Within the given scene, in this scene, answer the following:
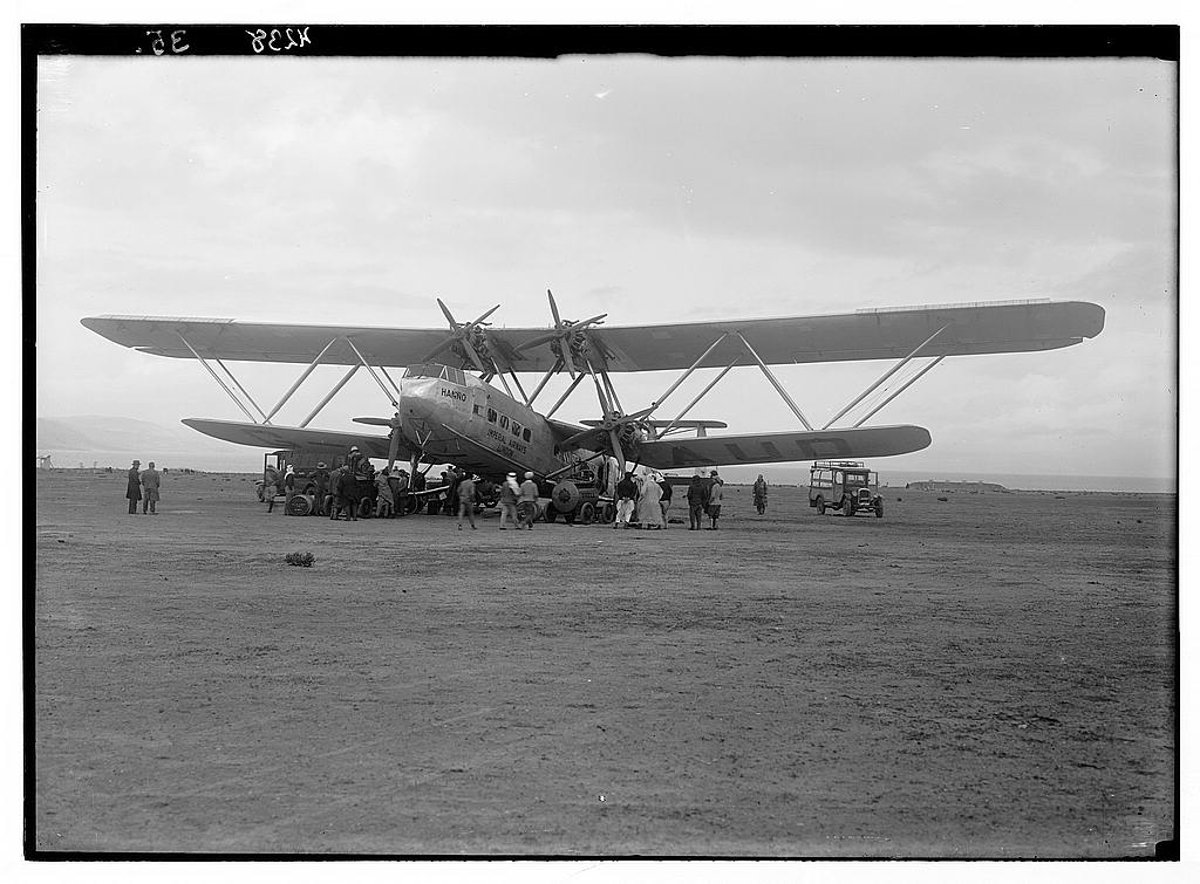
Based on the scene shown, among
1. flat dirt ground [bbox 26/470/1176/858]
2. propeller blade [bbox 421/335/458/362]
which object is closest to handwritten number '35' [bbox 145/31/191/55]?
flat dirt ground [bbox 26/470/1176/858]

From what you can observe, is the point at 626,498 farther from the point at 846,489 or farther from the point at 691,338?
the point at 846,489

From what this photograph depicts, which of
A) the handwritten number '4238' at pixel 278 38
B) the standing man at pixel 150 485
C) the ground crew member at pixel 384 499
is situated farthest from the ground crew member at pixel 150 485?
the handwritten number '4238' at pixel 278 38

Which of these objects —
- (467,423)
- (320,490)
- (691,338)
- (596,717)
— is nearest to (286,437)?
(320,490)

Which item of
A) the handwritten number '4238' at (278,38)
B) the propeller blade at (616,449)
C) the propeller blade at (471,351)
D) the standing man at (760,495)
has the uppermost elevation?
the handwritten number '4238' at (278,38)

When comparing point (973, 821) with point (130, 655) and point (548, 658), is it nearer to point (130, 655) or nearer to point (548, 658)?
point (548, 658)

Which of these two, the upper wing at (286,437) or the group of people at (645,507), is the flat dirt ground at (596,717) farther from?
the upper wing at (286,437)

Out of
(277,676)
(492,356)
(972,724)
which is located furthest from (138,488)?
(972,724)
